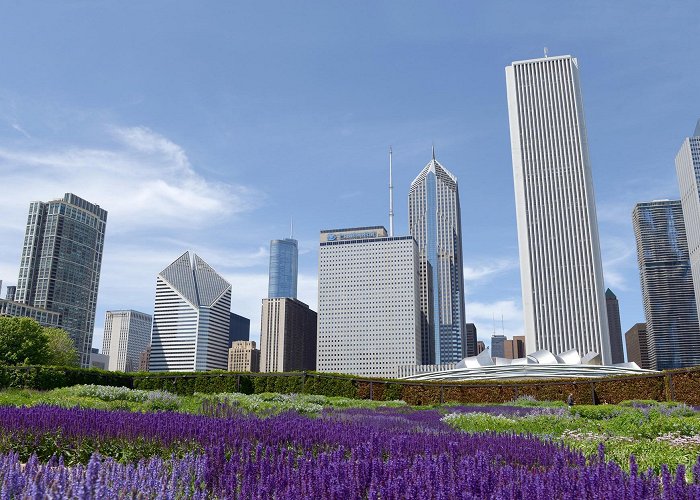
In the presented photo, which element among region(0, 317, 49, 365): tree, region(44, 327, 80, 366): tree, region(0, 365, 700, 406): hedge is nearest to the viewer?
region(0, 365, 700, 406): hedge

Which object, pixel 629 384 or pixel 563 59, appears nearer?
pixel 629 384

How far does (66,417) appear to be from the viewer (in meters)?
6.60

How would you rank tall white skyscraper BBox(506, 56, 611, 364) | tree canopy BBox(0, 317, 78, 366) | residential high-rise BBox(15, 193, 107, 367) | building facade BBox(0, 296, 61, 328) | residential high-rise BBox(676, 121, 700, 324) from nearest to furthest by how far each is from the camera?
tree canopy BBox(0, 317, 78, 366), tall white skyscraper BBox(506, 56, 611, 364), building facade BBox(0, 296, 61, 328), residential high-rise BBox(676, 121, 700, 324), residential high-rise BBox(15, 193, 107, 367)

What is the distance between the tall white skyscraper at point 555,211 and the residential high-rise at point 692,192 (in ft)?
257

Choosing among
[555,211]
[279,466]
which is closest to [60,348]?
A: [279,466]

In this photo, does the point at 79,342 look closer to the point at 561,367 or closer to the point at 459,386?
the point at 561,367

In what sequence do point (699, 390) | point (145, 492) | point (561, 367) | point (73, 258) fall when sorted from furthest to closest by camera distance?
point (73, 258) < point (561, 367) < point (699, 390) < point (145, 492)

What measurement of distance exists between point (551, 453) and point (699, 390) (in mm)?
21795

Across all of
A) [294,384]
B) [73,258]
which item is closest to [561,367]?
[294,384]

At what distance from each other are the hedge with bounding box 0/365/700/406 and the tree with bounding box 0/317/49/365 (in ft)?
91.8

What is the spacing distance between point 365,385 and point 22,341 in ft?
140

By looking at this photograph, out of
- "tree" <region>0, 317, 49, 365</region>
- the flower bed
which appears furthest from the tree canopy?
the flower bed

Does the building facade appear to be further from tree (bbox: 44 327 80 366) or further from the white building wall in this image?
the white building wall

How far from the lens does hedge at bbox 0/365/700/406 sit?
25906mm
